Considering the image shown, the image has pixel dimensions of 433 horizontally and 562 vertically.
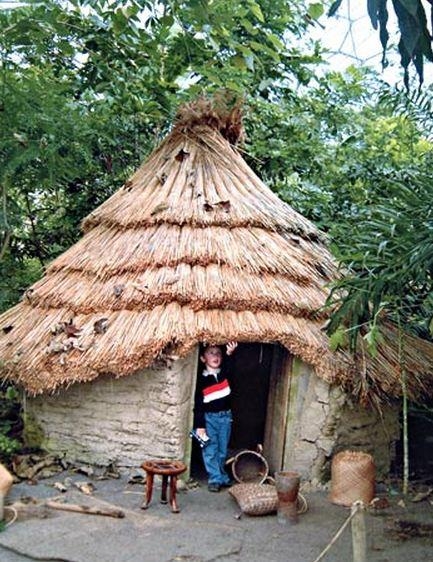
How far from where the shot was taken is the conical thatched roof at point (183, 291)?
5992 millimetres

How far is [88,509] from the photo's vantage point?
5383 mm

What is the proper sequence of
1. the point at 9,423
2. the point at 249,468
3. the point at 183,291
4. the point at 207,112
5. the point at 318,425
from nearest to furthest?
the point at 183,291, the point at 318,425, the point at 249,468, the point at 9,423, the point at 207,112

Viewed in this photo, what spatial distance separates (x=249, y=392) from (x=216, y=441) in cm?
216

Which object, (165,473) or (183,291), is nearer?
(165,473)

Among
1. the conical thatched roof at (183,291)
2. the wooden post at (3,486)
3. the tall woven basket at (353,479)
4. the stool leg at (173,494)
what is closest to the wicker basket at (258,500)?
the stool leg at (173,494)

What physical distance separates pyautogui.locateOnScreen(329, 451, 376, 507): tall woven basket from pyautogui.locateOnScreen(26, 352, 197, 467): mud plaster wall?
54.7 inches

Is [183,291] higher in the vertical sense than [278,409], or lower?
higher

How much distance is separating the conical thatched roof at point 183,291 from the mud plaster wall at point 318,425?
308mm

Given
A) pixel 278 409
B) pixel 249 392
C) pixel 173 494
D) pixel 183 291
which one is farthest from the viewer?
pixel 249 392

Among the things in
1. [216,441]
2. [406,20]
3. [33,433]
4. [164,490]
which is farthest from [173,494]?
[406,20]

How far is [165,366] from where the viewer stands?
6.11m

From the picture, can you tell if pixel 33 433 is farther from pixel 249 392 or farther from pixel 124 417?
pixel 249 392

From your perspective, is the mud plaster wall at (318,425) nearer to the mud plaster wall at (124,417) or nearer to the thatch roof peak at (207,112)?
the mud plaster wall at (124,417)

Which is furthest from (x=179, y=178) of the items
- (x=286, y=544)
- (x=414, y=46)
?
(x=414, y=46)
